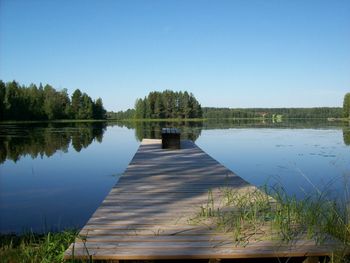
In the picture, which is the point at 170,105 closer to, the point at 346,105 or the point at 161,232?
the point at 346,105

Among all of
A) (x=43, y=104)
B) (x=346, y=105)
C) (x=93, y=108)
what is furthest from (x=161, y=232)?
(x=346, y=105)

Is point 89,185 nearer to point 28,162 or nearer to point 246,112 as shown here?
point 28,162

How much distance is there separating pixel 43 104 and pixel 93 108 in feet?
61.8

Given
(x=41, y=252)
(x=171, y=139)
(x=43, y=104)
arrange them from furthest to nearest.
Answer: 1. (x=43, y=104)
2. (x=171, y=139)
3. (x=41, y=252)

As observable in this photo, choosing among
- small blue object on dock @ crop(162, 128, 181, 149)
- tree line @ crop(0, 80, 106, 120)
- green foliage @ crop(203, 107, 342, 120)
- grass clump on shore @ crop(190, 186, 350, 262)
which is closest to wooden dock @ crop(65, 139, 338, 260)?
grass clump on shore @ crop(190, 186, 350, 262)

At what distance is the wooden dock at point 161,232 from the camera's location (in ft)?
10.8

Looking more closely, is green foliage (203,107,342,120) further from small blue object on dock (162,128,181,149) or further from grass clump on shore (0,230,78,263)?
grass clump on shore (0,230,78,263)

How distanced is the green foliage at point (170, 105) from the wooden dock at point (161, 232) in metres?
83.7

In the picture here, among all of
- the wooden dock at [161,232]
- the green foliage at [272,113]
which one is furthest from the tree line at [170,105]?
the wooden dock at [161,232]

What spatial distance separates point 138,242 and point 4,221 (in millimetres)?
3697

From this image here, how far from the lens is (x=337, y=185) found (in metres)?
8.98

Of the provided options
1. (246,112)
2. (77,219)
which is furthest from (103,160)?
(246,112)

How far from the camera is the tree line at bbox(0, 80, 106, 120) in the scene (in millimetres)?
55403

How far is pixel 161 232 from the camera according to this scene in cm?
385
